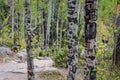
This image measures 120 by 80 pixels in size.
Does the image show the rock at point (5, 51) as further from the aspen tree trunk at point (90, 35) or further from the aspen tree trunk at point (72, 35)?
the aspen tree trunk at point (90, 35)

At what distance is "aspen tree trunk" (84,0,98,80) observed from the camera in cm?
600

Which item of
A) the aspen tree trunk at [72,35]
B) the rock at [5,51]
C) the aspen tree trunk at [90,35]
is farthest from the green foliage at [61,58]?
the aspen tree trunk at [90,35]

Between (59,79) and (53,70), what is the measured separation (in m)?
0.88

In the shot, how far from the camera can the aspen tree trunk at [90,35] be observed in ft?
19.7

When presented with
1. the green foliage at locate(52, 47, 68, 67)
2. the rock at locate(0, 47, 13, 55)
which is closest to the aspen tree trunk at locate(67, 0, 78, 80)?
the green foliage at locate(52, 47, 68, 67)

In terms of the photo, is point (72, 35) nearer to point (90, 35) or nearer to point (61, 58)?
point (90, 35)

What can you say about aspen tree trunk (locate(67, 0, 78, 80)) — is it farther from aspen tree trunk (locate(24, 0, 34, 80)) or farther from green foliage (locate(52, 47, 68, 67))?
green foliage (locate(52, 47, 68, 67))

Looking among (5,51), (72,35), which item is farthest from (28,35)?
(5,51)

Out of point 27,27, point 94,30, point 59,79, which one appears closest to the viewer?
point 94,30

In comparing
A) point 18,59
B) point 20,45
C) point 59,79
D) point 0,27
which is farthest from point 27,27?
point 0,27

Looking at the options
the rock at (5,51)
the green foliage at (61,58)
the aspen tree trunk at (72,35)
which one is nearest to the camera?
the aspen tree trunk at (72,35)

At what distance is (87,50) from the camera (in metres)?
6.07

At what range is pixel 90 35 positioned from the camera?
6031 millimetres

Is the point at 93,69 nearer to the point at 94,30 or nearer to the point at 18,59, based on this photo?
the point at 94,30
